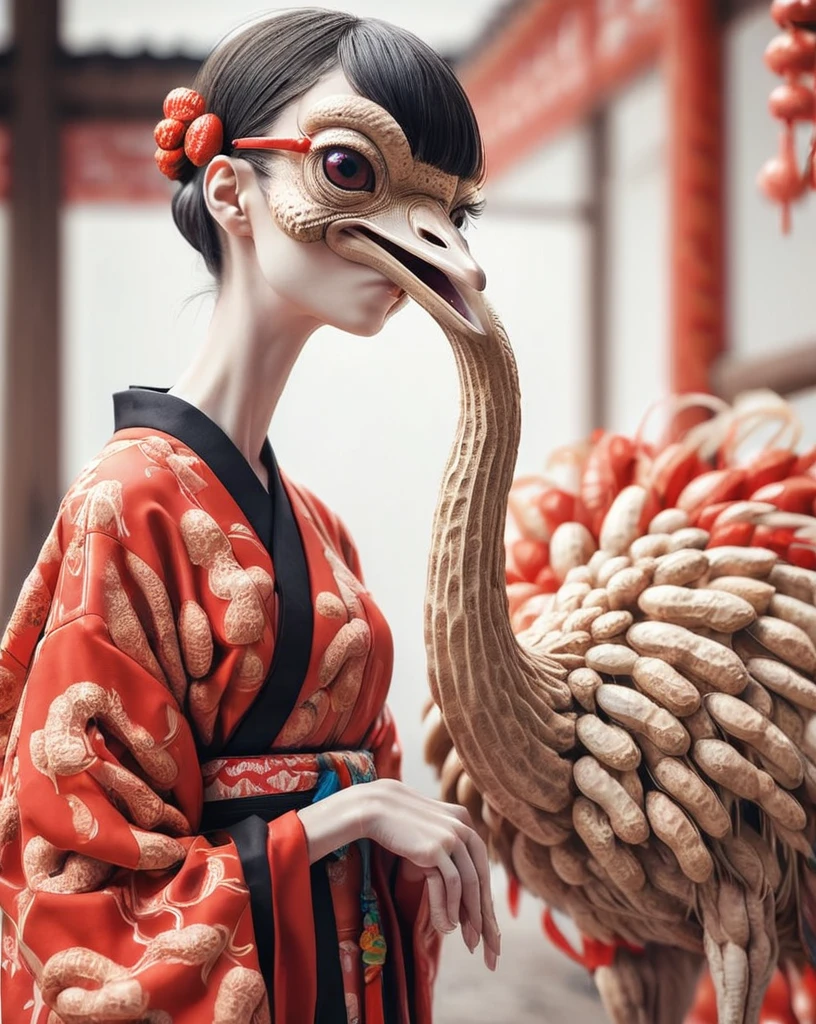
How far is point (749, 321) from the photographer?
2.52 meters

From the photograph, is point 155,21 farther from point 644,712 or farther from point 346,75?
point 644,712

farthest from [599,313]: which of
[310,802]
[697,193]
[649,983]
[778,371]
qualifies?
[310,802]

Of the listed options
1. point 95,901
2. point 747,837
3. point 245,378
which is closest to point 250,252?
point 245,378

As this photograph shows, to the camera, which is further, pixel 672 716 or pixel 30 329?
pixel 30 329

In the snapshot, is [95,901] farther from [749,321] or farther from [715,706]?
[749,321]

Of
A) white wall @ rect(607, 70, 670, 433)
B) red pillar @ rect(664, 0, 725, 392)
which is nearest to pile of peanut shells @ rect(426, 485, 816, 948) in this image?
red pillar @ rect(664, 0, 725, 392)

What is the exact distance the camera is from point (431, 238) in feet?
2.63

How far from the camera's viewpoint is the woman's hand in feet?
2.45

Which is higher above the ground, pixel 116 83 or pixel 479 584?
pixel 116 83

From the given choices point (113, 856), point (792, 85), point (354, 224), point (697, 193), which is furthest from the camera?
point (697, 193)

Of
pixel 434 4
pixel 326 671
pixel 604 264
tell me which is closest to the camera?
pixel 326 671

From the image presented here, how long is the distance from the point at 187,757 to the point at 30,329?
206cm

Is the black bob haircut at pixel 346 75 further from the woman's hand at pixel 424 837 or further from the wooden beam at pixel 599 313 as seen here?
the wooden beam at pixel 599 313

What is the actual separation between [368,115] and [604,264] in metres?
2.55
